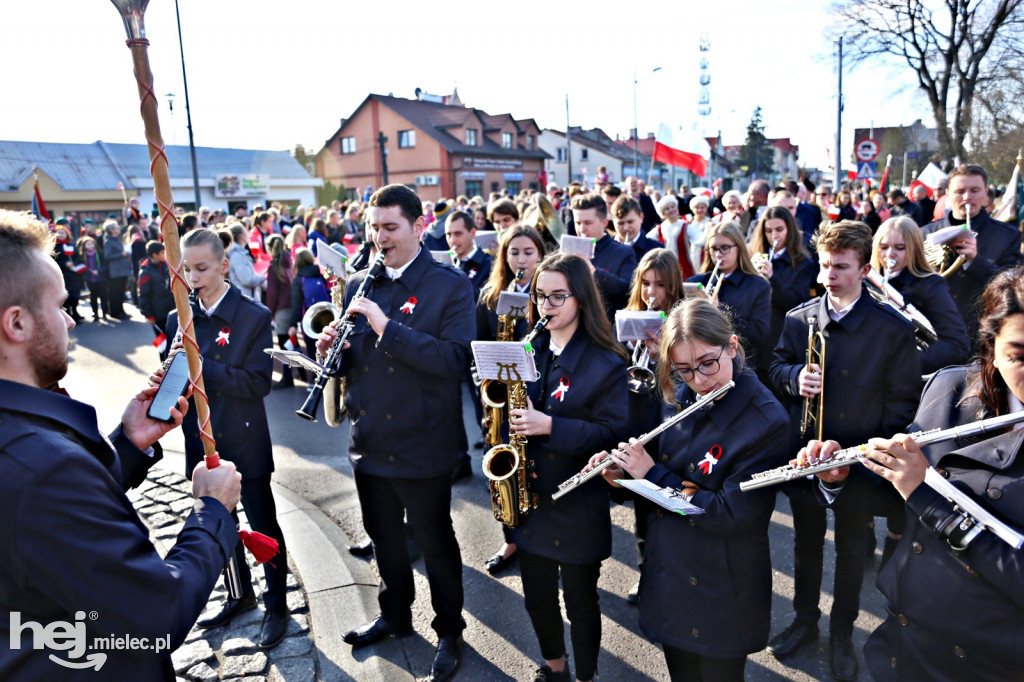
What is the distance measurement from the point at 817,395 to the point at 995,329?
158 centimetres

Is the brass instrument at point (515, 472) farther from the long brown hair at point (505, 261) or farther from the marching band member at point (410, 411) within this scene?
the long brown hair at point (505, 261)

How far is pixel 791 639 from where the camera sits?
3.71 m

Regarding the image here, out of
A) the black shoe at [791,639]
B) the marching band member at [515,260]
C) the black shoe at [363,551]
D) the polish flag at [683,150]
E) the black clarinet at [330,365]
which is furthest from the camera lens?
the polish flag at [683,150]

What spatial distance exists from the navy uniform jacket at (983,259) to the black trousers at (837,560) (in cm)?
303

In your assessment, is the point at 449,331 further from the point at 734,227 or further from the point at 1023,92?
the point at 1023,92

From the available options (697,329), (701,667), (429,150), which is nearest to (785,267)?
(697,329)

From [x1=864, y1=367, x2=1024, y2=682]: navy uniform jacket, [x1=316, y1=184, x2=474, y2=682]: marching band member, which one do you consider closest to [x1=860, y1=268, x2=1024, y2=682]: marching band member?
[x1=864, y1=367, x2=1024, y2=682]: navy uniform jacket

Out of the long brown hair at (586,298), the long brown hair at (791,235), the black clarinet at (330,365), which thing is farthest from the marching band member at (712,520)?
the long brown hair at (791,235)

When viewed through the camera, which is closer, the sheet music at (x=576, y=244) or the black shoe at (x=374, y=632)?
the black shoe at (x=374, y=632)

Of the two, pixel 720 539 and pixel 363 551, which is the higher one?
pixel 720 539

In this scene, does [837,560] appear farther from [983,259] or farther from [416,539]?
[983,259]

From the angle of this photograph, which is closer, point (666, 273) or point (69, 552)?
point (69, 552)

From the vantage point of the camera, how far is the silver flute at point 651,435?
272 cm

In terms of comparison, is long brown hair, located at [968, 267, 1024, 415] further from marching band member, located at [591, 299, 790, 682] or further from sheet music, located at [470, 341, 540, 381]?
sheet music, located at [470, 341, 540, 381]
